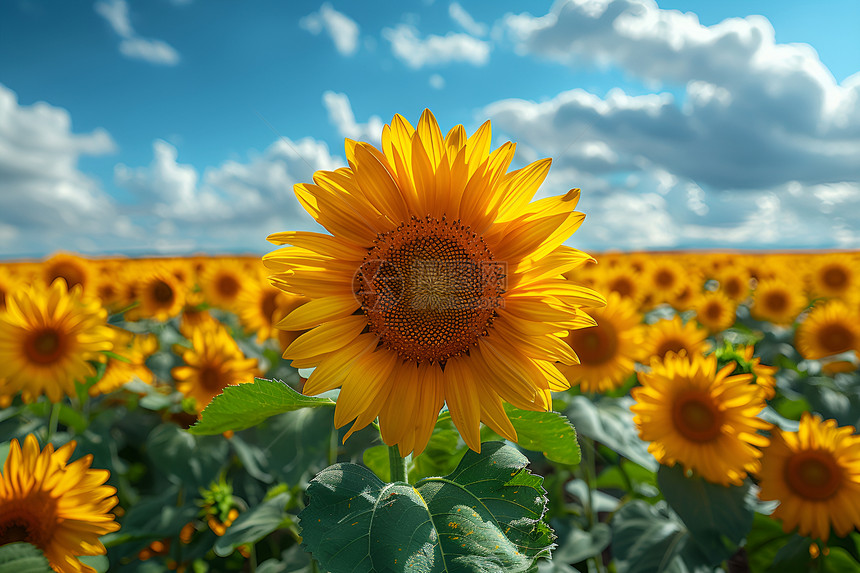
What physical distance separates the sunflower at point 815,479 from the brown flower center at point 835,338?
11.4ft

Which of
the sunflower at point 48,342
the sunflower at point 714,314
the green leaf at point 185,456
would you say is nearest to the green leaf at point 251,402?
the green leaf at point 185,456

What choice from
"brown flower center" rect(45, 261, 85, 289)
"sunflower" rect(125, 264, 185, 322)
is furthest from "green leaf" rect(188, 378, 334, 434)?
"brown flower center" rect(45, 261, 85, 289)

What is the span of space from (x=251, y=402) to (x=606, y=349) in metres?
3.40

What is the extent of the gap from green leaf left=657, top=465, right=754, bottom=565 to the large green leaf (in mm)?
1680

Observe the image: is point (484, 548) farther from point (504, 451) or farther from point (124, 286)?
point (124, 286)

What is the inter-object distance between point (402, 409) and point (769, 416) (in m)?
2.64

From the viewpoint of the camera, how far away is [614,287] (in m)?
7.71

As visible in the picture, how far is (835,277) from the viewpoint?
865 cm

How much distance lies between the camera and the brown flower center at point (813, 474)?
2.72 m

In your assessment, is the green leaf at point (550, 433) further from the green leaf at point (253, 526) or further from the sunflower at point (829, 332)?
the sunflower at point (829, 332)

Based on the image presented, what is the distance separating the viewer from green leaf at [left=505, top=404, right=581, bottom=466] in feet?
4.74

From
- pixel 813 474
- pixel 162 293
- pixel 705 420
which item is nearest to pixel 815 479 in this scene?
pixel 813 474

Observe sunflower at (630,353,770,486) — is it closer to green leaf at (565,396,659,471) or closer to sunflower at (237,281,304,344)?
green leaf at (565,396,659,471)

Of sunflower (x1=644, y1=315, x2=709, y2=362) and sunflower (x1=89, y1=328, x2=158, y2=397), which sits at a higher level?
sunflower (x1=644, y1=315, x2=709, y2=362)
